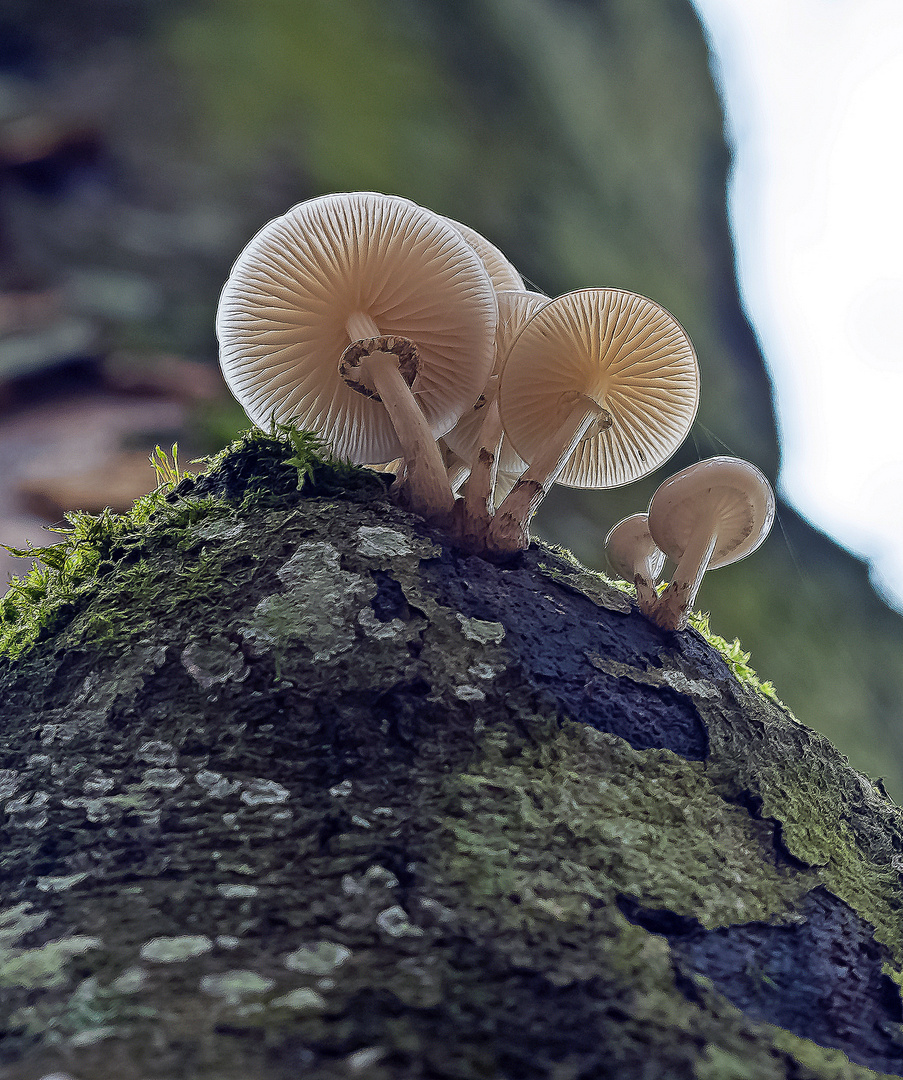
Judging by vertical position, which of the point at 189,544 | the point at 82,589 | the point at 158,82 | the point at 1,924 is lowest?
the point at 1,924

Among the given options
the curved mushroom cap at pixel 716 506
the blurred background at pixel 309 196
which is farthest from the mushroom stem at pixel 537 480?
the blurred background at pixel 309 196

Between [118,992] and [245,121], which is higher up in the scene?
[245,121]

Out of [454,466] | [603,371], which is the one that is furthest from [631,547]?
[454,466]

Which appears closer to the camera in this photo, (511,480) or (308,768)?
(308,768)

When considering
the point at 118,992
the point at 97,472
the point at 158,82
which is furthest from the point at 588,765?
the point at 158,82

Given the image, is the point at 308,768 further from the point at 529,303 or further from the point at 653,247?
the point at 653,247

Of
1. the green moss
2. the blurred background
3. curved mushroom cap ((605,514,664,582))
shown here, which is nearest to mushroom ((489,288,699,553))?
curved mushroom cap ((605,514,664,582))

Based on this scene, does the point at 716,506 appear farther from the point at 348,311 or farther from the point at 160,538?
the point at 160,538

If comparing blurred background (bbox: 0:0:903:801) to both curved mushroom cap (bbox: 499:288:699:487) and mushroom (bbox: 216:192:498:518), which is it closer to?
curved mushroom cap (bbox: 499:288:699:487)
